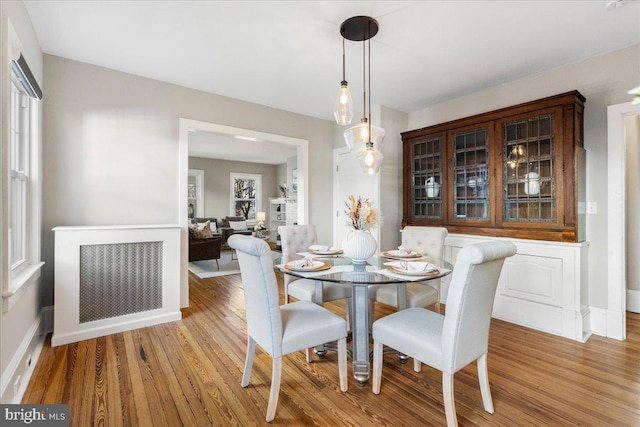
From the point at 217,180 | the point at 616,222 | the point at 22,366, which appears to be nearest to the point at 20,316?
the point at 22,366

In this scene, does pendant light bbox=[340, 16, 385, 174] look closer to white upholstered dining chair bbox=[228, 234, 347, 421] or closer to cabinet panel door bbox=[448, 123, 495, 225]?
white upholstered dining chair bbox=[228, 234, 347, 421]

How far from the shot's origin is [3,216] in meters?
1.55

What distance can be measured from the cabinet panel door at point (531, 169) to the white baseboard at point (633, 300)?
5.16 feet

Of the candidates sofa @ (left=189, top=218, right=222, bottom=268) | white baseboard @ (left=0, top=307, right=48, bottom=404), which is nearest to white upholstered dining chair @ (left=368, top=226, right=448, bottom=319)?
white baseboard @ (left=0, top=307, right=48, bottom=404)

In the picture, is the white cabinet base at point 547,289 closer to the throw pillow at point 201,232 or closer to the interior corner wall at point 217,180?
the throw pillow at point 201,232

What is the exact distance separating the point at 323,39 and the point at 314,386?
2.57 m

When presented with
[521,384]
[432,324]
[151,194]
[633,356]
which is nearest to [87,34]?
[151,194]

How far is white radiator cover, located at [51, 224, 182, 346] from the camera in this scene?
255cm

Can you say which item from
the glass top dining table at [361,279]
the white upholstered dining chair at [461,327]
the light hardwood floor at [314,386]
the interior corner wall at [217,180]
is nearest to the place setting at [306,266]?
the glass top dining table at [361,279]

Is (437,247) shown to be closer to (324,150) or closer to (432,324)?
(432,324)

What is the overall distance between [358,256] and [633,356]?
2258 mm

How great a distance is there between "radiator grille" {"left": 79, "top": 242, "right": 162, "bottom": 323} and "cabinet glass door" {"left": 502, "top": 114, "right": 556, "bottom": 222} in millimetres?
3575

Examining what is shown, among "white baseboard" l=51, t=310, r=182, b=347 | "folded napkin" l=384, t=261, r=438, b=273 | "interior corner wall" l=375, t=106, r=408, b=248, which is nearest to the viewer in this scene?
"folded napkin" l=384, t=261, r=438, b=273

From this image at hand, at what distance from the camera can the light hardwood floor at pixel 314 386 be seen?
1663mm
